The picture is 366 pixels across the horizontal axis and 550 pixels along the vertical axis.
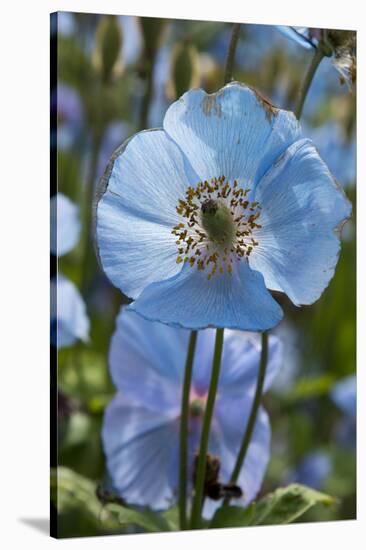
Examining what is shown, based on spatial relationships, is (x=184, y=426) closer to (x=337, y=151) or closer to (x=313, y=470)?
(x=313, y=470)

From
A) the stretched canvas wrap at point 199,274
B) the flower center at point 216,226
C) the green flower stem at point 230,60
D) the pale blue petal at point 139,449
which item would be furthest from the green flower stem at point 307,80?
the pale blue petal at point 139,449

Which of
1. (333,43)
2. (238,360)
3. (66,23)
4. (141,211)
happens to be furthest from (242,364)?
(66,23)

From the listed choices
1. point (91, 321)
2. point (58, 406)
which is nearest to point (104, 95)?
point (91, 321)

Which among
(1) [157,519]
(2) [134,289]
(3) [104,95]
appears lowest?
(1) [157,519]

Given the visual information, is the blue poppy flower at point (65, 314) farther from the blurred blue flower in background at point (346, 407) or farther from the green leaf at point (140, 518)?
the blurred blue flower in background at point (346, 407)

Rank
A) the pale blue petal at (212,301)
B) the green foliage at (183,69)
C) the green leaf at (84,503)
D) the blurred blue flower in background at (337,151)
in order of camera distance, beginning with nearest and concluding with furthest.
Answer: the pale blue petal at (212,301), the green leaf at (84,503), the green foliage at (183,69), the blurred blue flower in background at (337,151)

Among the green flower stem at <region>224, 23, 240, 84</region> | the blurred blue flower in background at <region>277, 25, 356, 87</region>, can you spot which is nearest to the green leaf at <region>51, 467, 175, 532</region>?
the green flower stem at <region>224, 23, 240, 84</region>

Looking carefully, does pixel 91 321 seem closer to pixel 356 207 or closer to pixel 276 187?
pixel 356 207
